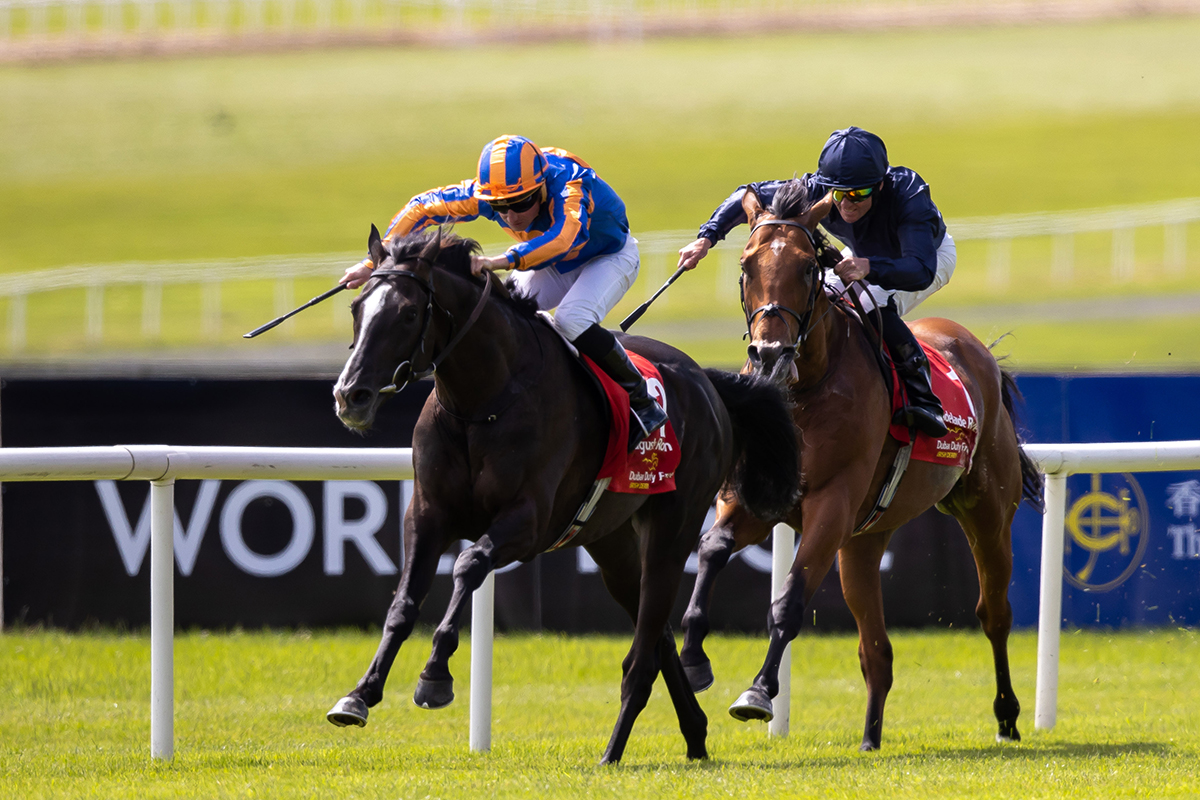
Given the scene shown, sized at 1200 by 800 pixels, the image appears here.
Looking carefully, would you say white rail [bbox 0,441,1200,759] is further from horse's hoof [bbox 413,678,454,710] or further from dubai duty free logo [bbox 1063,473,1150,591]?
dubai duty free logo [bbox 1063,473,1150,591]

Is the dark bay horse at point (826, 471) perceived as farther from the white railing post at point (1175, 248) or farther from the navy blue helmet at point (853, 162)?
the white railing post at point (1175, 248)

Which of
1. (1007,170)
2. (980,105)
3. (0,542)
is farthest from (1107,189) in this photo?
(0,542)

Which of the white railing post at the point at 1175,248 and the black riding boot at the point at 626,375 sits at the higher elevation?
the white railing post at the point at 1175,248

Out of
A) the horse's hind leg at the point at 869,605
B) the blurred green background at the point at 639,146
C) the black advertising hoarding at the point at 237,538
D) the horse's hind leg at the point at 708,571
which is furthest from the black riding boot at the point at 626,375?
the blurred green background at the point at 639,146

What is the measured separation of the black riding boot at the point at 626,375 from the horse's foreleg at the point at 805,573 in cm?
69

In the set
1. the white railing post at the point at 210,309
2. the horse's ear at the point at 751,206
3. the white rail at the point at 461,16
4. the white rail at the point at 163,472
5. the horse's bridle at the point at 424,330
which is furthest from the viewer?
the white rail at the point at 461,16

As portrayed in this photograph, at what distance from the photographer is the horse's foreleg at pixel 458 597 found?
4.35 metres

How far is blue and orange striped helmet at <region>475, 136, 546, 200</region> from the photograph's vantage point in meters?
4.92

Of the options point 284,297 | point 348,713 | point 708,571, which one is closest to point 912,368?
point 708,571

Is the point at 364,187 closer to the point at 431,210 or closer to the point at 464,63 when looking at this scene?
the point at 464,63

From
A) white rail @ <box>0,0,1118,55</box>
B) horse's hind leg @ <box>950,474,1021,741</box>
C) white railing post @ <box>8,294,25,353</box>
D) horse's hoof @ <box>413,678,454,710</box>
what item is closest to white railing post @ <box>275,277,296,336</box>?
white railing post @ <box>8,294,25,353</box>

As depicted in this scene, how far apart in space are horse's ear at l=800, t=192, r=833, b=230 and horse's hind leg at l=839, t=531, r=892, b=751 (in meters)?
1.57

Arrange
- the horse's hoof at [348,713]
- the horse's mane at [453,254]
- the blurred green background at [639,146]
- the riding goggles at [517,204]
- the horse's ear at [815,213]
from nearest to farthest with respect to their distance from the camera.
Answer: the horse's hoof at [348,713] → the horse's mane at [453,254] → the riding goggles at [517,204] → the horse's ear at [815,213] → the blurred green background at [639,146]

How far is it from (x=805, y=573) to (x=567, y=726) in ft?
5.76
